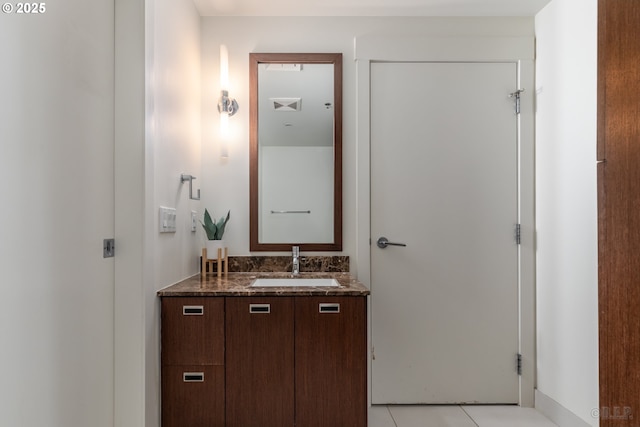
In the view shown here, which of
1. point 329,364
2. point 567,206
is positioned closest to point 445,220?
point 567,206

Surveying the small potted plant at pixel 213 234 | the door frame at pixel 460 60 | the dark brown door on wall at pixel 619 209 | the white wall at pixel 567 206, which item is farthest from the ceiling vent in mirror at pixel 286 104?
the dark brown door on wall at pixel 619 209

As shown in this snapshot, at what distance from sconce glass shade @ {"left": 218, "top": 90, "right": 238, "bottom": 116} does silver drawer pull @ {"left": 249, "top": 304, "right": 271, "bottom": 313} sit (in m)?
1.21

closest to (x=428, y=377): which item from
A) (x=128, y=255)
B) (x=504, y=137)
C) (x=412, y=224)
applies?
(x=412, y=224)

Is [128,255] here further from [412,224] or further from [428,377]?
[428,377]

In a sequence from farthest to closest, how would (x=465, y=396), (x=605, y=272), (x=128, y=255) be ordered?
(x=465, y=396) < (x=128, y=255) < (x=605, y=272)

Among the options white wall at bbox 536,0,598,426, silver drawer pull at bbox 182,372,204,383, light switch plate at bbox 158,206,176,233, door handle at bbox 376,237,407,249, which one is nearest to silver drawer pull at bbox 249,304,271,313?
silver drawer pull at bbox 182,372,204,383

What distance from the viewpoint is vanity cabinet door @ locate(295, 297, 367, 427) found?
1884 mm

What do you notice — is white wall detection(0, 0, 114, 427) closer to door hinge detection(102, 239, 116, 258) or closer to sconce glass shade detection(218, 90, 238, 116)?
door hinge detection(102, 239, 116, 258)

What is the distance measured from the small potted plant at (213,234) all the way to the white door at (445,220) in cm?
90

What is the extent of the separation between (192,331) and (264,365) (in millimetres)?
351

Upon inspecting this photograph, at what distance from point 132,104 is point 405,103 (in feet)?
5.13

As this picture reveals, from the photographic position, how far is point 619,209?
1.10m

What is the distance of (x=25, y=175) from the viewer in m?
1.19

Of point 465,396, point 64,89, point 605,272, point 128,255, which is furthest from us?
point 465,396
